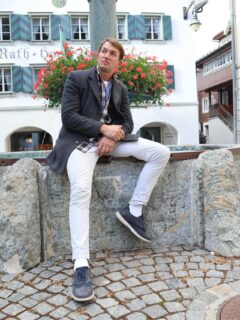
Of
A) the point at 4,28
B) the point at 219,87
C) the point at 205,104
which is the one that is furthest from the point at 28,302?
the point at 205,104

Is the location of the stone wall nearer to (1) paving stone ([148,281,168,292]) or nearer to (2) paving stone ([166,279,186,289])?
(2) paving stone ([166,279,186,289])

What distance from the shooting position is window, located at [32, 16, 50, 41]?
21.0 meters

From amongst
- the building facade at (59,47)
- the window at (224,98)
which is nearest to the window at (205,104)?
the window at (224,98)

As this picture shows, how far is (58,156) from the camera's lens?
326 centimetres

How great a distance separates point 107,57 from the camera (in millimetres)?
3299

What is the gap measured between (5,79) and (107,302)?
19610 millimetres

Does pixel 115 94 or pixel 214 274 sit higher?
pixel 115 94

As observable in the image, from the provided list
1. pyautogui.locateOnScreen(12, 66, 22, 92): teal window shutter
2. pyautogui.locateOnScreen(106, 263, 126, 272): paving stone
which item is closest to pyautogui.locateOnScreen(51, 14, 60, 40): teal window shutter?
pyautogui.locateOnScreen(12, 66, 22, 92): teal window shutter

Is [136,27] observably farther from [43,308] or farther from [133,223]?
[43,308]

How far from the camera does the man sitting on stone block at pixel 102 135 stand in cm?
317

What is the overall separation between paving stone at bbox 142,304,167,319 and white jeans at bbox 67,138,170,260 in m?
0.54

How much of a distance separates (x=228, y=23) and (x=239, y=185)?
786 inches

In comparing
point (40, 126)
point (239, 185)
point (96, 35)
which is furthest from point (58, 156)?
point (40, 126)

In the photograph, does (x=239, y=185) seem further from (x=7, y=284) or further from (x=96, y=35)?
(x=96, y=35)
